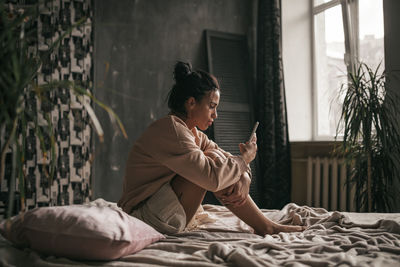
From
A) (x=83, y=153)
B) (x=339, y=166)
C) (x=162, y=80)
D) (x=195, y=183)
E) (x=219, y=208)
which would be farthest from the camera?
(x=162, y=80)

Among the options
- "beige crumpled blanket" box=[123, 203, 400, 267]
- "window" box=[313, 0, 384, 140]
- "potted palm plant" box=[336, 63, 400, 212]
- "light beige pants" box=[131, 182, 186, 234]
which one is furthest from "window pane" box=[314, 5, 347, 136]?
"light beige pants" box=[131, 182, 186, 234]

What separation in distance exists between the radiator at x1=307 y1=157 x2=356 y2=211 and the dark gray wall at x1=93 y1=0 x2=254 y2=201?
1541 mm

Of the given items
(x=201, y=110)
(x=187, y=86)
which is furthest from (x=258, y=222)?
(x=187, y=86)

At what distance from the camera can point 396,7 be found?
2.99 metres

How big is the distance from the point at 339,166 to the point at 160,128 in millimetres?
2367

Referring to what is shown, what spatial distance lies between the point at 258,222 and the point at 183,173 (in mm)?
464

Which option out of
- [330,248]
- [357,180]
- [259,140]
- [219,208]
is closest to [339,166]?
→ [357,180]

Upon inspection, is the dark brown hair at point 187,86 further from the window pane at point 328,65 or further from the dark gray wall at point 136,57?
the window pane at point 328,65

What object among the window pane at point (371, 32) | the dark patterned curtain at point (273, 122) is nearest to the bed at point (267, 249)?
the dark patterned curtain at point (273, 122)

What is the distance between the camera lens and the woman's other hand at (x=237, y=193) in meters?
1.80

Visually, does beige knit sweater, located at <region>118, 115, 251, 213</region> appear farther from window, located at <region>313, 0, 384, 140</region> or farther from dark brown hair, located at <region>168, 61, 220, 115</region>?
window, located at <region>313, 0, 384, 140</region>

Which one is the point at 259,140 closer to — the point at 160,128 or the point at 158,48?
the point at 158,48

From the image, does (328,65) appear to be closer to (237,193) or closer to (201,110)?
(201,110)

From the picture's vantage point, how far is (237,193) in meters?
1.80
